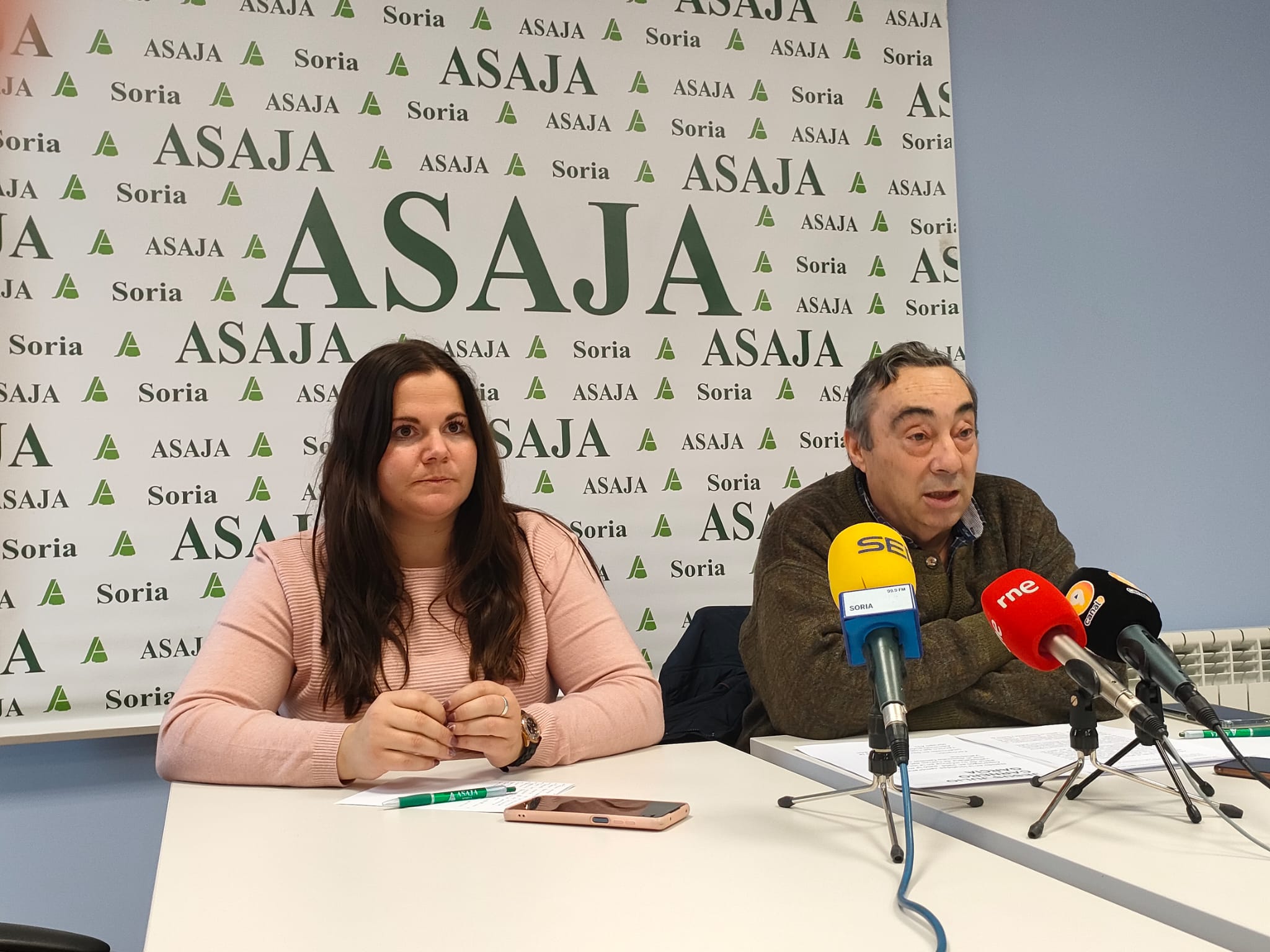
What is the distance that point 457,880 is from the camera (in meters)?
0.96

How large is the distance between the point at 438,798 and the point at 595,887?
41 centimetres

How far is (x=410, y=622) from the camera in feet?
5.64

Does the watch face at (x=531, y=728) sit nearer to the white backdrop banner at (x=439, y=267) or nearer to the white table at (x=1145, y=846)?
the white table at (x=1145, y=846)

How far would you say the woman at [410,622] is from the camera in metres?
1.44

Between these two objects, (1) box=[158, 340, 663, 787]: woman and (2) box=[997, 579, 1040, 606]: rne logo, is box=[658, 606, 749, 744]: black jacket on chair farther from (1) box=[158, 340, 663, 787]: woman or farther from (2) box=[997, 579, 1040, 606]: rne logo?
(2) box=[997, 579, 1040, 606]: rne logo

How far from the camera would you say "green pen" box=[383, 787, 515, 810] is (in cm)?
127

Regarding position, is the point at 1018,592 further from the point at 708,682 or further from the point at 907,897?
the point at 708,682

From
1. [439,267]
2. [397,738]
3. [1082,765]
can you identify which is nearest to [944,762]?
[1082,765]

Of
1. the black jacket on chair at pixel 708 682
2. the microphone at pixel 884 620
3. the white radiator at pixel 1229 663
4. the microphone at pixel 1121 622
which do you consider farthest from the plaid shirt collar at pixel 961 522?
the white radiator at pixel 1229 663

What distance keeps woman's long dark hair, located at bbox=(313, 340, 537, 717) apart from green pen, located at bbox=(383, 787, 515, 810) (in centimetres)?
39

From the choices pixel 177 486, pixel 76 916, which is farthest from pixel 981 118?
pixel 76 916

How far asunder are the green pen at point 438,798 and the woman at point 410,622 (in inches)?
3.5

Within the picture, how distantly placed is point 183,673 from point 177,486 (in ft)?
1.32

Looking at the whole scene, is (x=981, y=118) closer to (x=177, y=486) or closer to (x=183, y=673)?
(x=177, y=486)
